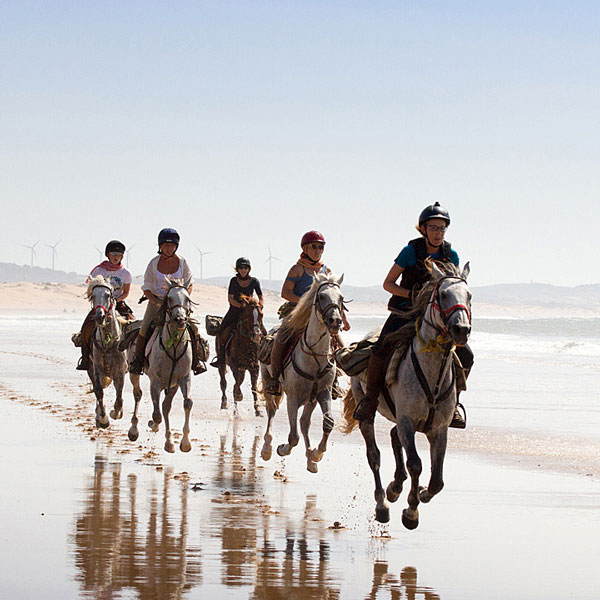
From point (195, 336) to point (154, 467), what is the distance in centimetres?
231

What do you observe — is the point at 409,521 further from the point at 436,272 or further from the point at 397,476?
the point at 436,272

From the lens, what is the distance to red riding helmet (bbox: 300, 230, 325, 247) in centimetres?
1276

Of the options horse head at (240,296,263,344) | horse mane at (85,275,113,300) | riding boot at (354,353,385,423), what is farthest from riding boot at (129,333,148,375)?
riding boot at (354,353,385,423)

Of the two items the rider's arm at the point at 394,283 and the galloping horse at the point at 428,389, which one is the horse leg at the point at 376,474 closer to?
the galloping horse at the point at 428,389

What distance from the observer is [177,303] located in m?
13.5

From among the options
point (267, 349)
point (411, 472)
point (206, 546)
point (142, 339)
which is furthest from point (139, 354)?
point (411, 472)

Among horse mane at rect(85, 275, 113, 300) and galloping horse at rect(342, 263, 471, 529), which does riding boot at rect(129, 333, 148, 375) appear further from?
galloping horse at rect(342, 263, 471, 529)

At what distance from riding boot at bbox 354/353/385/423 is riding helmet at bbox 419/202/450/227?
1.33 metres

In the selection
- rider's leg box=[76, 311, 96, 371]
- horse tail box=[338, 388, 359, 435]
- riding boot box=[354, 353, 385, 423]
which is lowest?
horse tail box=[338, 388, 359, 435]

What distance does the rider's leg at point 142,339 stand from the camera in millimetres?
14438

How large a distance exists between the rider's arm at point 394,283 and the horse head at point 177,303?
4.40 metres

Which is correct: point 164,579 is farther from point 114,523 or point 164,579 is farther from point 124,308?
point 124,308

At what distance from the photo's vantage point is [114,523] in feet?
30.5

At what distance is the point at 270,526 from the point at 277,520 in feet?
0.94
